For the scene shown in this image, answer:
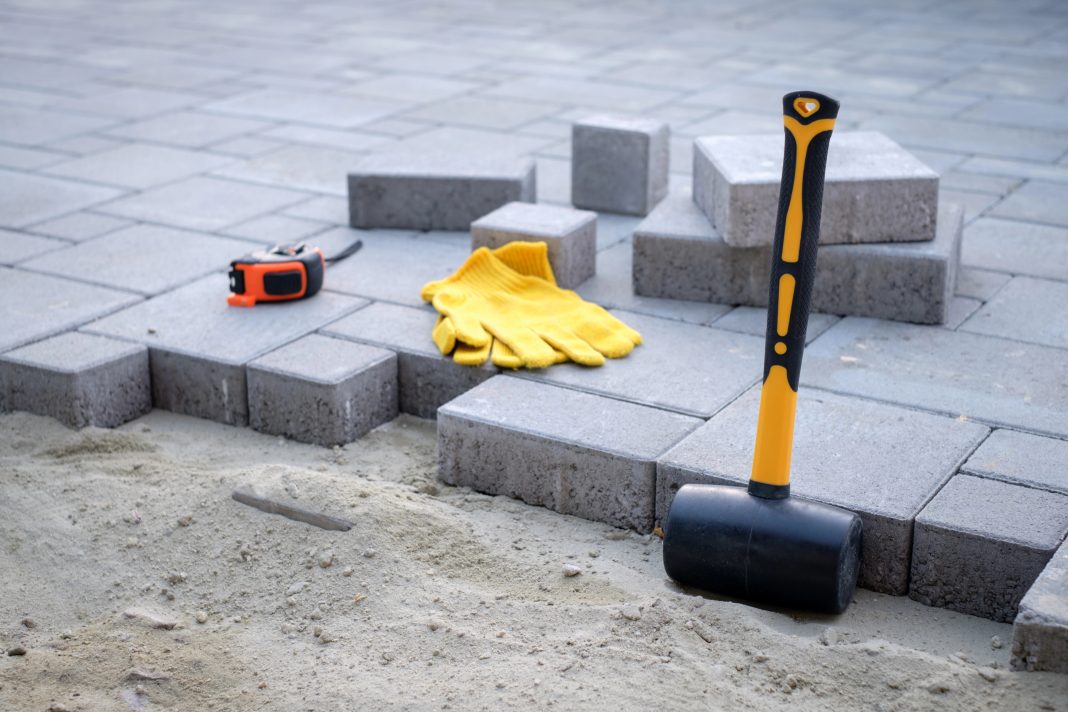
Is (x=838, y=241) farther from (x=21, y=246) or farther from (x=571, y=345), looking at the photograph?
(x=21, y=246)

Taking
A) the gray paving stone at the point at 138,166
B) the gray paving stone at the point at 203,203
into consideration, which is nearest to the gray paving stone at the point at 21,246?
the gray paving stone at the point at 203,203

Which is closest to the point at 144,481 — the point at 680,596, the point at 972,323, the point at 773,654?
the point at 680,596

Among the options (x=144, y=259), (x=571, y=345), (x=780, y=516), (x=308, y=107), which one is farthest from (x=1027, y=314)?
(x=308, y=107)

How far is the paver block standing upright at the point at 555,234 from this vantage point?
481 centimetres

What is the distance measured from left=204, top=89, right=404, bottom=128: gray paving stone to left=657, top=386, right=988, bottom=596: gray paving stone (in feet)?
14.4

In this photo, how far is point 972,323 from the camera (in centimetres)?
461

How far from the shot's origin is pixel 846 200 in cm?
455

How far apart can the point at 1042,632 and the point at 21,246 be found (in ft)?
14.2

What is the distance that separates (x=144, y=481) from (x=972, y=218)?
389cm

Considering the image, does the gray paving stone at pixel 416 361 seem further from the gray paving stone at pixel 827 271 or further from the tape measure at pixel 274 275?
the gray paving stone at pixel 827 271

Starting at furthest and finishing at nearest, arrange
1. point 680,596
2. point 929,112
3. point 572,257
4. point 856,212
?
point 929,112 < point 572,257 < point 856,212 < point 680,596

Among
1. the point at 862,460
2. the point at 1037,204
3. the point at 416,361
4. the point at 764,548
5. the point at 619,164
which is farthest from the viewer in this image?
the point at 1037,204

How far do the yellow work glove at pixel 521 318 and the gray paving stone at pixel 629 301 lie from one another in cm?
19

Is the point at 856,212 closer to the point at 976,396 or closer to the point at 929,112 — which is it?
the point at 976,396
